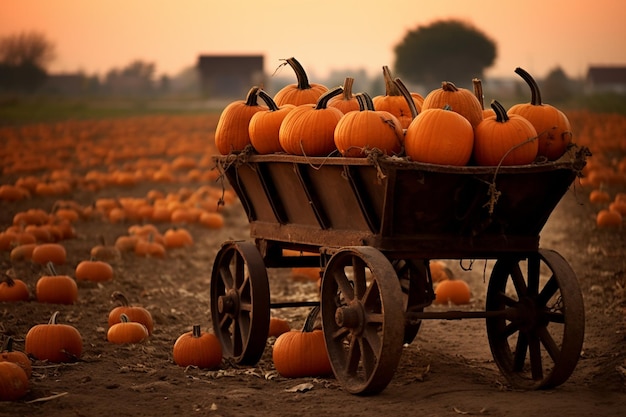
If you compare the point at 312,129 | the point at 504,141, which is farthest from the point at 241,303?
the point at 504,141

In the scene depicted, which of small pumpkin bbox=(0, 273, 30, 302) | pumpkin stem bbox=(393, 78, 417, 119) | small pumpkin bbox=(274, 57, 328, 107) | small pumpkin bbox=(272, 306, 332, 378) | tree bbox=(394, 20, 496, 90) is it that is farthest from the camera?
tree bbox=(394, 20, 496, 90)

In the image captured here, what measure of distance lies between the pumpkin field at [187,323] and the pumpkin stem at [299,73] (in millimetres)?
1060

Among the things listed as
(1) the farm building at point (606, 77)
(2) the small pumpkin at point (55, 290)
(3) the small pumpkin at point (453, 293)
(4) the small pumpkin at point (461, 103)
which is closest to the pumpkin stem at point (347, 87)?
(4) the small pumpkin at point (461, 103)

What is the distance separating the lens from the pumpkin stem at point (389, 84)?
25.2 feet

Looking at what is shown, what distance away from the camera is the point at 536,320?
23.4 ft

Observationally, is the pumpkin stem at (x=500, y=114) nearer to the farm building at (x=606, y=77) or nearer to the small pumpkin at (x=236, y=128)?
the small pumpkin at (x=236, y=128)

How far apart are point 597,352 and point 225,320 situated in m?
2.96

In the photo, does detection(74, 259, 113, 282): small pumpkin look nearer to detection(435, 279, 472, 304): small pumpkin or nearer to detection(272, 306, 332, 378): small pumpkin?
detection(435, 279, 472, 304): small pumpkin

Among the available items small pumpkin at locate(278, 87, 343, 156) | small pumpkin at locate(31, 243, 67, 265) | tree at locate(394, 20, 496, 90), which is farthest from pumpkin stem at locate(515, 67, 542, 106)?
tree at locate(394, 20, 496, 90)

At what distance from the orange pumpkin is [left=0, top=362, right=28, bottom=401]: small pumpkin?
2.51 m

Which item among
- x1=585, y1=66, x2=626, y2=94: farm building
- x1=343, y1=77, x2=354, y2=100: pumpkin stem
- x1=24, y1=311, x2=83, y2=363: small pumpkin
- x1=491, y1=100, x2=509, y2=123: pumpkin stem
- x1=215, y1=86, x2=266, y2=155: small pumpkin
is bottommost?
x1=24, y1=311, x2=83, y2=363: small pumpkin

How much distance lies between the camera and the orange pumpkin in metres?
7.80

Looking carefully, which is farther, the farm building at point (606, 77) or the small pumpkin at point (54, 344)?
the farm building at point (606, 77)

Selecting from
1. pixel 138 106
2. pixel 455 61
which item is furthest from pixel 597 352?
pixel 455 61
